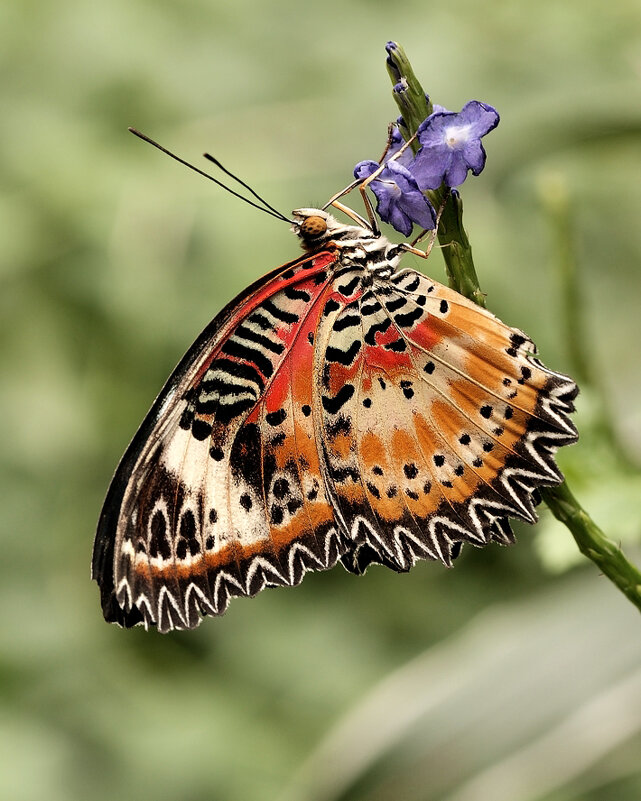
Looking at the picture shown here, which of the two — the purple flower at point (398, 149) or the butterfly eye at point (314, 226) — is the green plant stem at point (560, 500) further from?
the butterfly eye at point (314, 226)

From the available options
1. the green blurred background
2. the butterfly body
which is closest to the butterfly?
the butterfly body

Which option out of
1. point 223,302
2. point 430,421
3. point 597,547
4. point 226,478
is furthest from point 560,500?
point 223,302

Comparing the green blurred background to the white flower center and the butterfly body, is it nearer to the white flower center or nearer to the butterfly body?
the butterfly body

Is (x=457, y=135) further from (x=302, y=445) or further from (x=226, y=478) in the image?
(x=226, y=478)

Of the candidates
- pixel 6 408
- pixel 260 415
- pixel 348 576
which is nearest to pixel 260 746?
pixel 348 576

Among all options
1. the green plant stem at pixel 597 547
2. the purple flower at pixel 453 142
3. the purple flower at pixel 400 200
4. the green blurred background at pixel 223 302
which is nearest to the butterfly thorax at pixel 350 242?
the purple flower at pixel 400 200

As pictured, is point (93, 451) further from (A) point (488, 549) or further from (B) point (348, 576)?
(A) point (488, 549)
